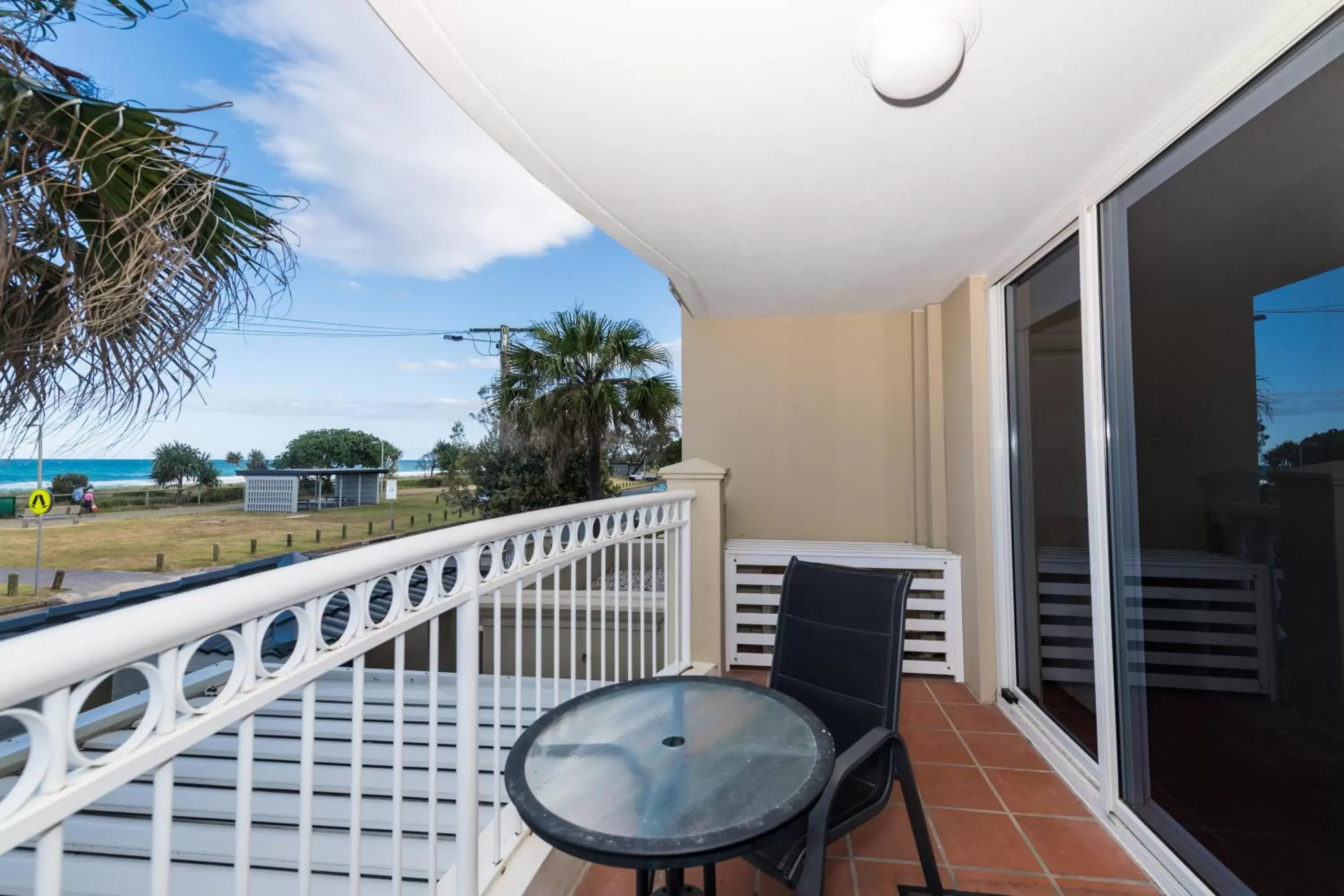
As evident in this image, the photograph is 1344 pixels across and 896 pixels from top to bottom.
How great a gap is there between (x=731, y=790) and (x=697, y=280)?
2.89 meters

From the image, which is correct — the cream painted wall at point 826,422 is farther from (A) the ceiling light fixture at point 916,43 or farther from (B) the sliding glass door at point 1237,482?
(A) the ceiling light fixture at point 916,43

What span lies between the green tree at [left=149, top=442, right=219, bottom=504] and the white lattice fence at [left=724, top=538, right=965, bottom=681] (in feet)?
29.8

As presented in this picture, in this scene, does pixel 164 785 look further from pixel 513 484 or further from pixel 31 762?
pixel 513 484

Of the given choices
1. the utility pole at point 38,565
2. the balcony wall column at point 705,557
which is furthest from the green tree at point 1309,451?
the utility pole at point 38,565

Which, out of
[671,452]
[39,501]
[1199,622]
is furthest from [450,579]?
[671,452]

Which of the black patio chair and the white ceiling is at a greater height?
the white ceiling

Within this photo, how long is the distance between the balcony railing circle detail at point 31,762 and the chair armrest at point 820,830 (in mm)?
1158

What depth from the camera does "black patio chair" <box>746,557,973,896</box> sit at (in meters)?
1.36

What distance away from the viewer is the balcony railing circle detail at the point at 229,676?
2.10ft

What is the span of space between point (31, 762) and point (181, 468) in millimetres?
10677

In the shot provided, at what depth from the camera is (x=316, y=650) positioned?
2.96ft

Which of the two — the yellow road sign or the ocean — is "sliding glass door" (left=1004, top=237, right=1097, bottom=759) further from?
the yellow road sign

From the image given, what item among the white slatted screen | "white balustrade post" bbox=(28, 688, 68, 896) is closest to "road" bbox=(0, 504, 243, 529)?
"white balustrade post" bbox=(28, 688, 68, 896)

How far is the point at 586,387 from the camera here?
26.9ft
